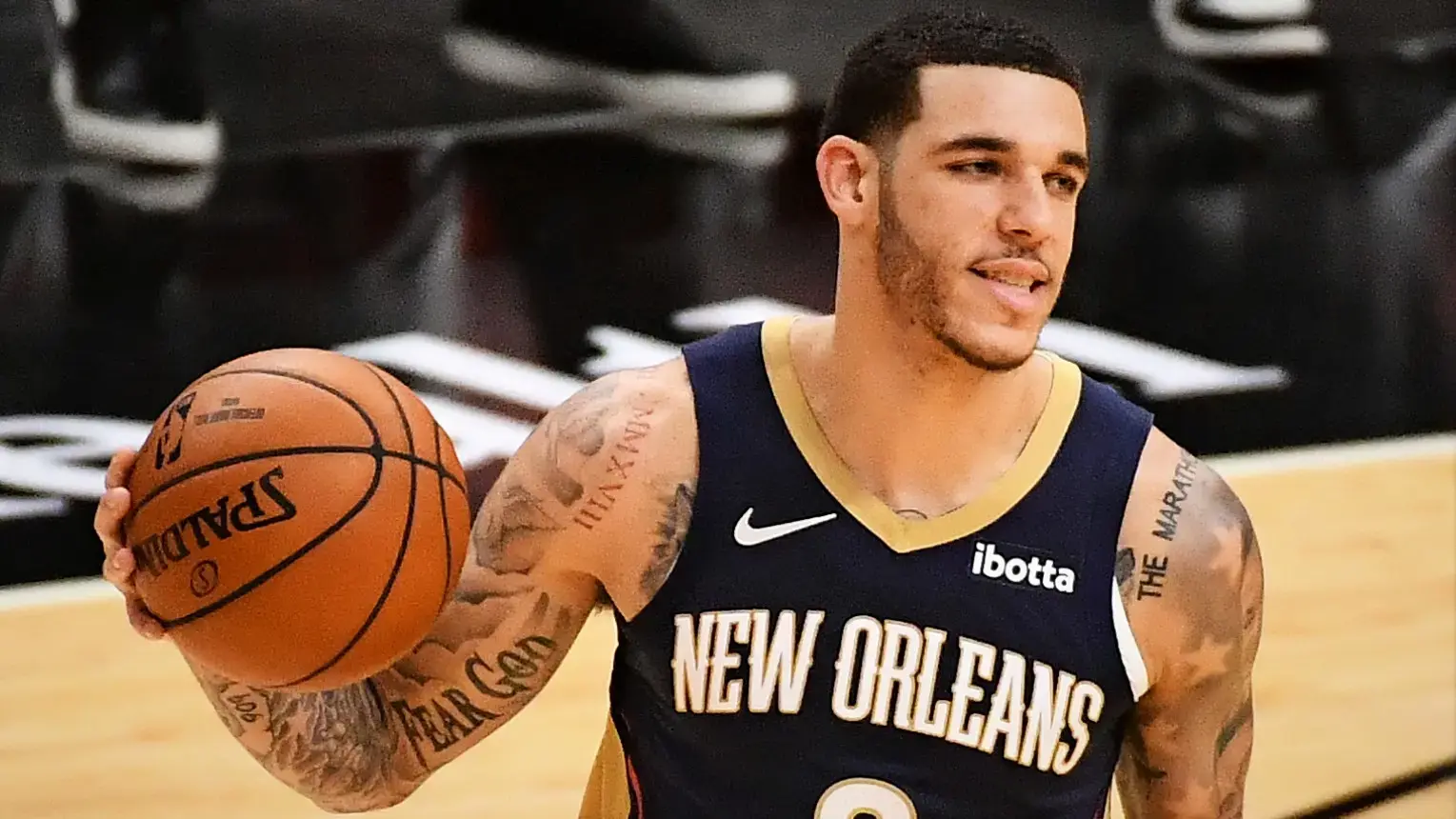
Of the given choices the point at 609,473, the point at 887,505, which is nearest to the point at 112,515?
the point at 609,473

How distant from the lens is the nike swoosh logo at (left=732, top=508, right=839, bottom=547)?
2.20 metres

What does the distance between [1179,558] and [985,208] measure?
52 cm

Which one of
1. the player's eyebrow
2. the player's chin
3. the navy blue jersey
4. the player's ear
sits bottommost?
the navy blue jersey

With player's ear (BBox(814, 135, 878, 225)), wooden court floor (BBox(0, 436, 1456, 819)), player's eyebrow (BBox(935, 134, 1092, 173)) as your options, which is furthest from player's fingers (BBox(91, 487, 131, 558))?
wooden court floor (BBox(0, 436, 1456, 819))

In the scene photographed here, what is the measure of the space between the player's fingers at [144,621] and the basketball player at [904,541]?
195 millimetres

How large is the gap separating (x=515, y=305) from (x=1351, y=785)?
2.84 m

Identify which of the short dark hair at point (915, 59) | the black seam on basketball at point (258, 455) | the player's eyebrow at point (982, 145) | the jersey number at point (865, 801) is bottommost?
the jersey number at point (865, 801)

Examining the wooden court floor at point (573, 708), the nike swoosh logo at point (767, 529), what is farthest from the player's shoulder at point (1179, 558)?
the wooden court floor at point (573, 708)

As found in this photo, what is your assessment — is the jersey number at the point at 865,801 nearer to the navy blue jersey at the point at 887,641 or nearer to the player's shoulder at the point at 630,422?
the navy blue jersey at the point at 887,641

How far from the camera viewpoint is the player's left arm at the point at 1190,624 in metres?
2.17

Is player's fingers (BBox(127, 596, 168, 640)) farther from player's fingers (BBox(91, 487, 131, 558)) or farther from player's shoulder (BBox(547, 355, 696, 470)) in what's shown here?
player's shoulder (BBox(547, 355, 696, 470))

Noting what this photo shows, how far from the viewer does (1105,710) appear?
218 centimetres

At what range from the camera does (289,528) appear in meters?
1.93

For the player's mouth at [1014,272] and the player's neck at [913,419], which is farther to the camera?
the player's neck at [913,419]
